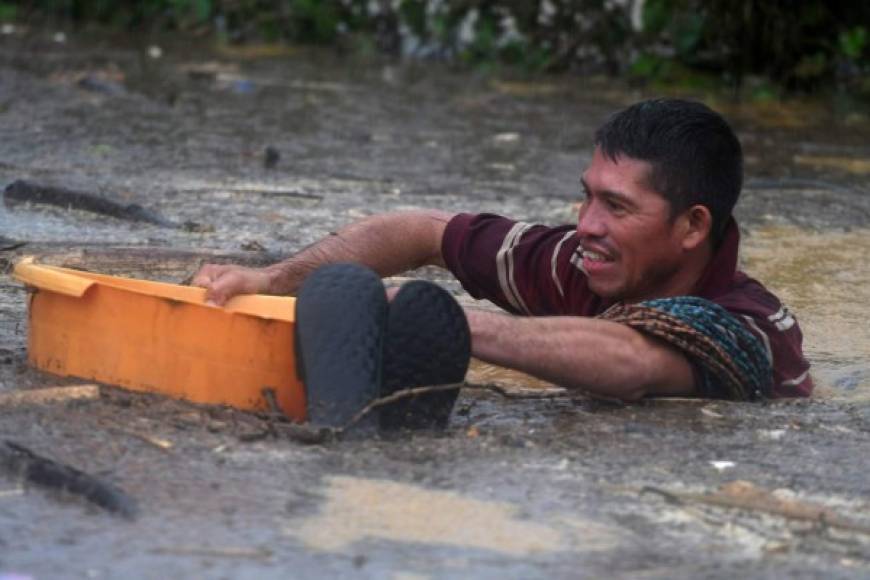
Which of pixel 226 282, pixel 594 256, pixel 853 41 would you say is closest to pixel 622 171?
pixel 594 256

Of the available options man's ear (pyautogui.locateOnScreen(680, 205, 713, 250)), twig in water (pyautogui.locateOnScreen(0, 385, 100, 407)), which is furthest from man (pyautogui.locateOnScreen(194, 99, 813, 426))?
twig in water (pyautogui.locateOnScreen(0, 385, 100, 407))

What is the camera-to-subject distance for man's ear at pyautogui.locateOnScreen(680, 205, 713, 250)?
4.57m

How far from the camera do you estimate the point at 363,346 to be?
3.96 meters

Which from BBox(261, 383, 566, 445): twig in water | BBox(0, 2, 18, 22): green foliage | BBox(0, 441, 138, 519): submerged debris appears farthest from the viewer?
BBox(0, 2, 18, 22): green foliage

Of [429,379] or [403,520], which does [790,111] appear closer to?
[429,379]

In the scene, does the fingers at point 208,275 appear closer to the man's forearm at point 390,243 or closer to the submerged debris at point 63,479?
the man's forearm at point 390,243

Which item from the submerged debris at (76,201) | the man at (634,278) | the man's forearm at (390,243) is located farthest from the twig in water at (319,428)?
the submerged debris at (76,201)

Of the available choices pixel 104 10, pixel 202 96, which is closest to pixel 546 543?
pixel 202 96

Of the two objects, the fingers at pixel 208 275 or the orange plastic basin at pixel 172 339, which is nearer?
the orange plastic basin at pixel 172 339

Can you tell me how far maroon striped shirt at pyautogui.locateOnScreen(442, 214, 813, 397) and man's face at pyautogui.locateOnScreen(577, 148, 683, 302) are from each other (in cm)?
9

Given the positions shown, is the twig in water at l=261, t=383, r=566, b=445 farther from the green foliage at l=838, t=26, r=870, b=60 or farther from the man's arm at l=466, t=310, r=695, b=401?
the green foliage at l=838, t=26, r=870, b=60

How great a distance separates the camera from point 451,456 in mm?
3834

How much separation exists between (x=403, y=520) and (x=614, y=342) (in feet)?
3.47

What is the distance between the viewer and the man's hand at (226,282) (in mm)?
4152
